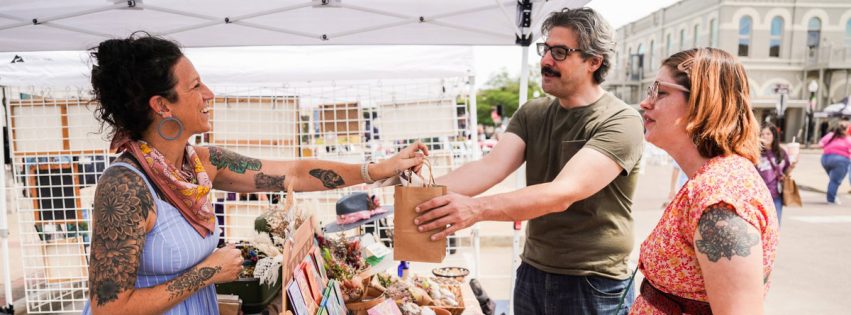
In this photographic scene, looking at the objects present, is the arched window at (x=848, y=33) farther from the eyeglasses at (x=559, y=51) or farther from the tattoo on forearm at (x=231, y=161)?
the tattoo on forearm at (x=231, y=161)

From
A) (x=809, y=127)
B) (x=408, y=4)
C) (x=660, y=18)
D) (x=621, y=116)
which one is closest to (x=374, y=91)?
(x=408, y=4)

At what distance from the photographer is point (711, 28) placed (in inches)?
1256

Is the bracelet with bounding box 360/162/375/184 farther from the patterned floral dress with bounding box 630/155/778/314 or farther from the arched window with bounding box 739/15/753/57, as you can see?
the arched window with bounding box 739/15/753/57

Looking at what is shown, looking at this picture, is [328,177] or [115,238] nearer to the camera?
[115,238]

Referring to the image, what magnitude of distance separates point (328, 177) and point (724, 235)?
1537 mm

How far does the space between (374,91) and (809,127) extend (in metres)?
32.1

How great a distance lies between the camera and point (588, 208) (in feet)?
6.91

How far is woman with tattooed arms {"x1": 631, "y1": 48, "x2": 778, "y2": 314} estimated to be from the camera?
1.21 m

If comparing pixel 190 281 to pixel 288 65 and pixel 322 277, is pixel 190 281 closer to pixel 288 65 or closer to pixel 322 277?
pixel 322 277

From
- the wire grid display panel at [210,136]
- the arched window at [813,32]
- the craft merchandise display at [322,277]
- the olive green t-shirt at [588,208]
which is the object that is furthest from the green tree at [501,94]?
the olive green t-shirt at [588,208]

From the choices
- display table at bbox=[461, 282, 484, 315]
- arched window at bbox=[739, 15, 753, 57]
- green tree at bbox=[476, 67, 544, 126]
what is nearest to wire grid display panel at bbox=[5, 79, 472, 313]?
display table at bbox=[461, 282, 484, 315]

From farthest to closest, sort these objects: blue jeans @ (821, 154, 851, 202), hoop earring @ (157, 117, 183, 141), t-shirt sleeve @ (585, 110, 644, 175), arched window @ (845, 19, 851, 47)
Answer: arched window @ (845, 19, 851, 47) → blue jeans @ (821, 154, 851, 202) → t-shirt sleeve @ (585, 110, 644, 175) → hoop earring @ (157, 117, 183, 141)

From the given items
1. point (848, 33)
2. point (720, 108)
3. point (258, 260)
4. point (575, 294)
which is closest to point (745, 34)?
point (848, 33)

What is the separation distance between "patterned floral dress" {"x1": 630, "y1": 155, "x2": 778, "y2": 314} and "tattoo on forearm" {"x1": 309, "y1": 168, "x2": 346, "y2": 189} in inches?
50.6
